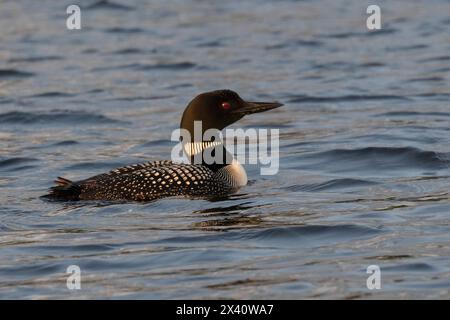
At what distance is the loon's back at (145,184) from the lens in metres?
8.78

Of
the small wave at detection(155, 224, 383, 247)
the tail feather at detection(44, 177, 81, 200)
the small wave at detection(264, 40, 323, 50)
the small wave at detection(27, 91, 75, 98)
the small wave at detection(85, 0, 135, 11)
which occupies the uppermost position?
the small wave at detection(85, 0, 135, 11)

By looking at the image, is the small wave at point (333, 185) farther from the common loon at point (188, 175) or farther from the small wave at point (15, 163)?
the small wave at point (15, 163)

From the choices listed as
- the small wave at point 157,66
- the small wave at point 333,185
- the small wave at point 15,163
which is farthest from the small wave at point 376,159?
the small wave at point 157,66

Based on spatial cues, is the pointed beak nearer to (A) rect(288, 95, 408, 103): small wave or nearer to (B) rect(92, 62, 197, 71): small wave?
(A) rect(288, 95, 408, 103): small wave

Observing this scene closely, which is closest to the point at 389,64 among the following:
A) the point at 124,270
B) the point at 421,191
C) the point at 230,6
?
the point at 230,6

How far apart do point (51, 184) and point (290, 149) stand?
239 centimetres

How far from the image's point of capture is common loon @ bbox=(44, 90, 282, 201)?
8.81 meters

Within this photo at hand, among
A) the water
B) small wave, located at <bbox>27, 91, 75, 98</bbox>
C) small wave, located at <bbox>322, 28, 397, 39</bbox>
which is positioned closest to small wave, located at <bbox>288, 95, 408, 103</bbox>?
the water

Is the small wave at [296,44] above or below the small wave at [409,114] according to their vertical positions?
above

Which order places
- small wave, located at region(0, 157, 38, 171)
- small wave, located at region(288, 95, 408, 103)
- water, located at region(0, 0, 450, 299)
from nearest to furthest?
water, located at region(0, 0, 450, 299)
small wave, located at region(0, 157, 38, 171)
small wave, located at region(288, 95, 408, 103)

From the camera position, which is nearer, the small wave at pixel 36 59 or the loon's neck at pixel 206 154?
the loon's neck at pixel 206 154

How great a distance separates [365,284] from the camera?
671 centimetres

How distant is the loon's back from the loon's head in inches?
17.9

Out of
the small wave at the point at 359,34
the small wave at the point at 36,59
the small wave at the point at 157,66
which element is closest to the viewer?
the small wave at the point at 157,66
